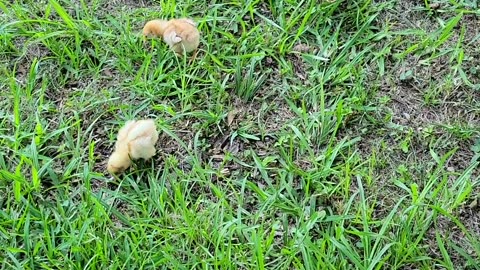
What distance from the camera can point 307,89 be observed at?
2516 millimetres

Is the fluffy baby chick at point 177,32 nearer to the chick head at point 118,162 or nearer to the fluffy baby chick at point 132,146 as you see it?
the fluffy baby chick at point 132,146

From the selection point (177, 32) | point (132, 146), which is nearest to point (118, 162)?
point (132, 146)

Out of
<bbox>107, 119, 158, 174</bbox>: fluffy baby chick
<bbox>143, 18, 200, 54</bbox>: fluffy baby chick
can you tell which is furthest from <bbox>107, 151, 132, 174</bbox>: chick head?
<bbox>143, 18, 200, 54</bbox>: fluffy baby chick

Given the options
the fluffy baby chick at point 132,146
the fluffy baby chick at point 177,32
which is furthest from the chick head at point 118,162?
the fluffy baby chick at point 177,32

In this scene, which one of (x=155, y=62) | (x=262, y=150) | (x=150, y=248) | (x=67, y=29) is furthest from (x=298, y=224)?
(x=67, y=29)

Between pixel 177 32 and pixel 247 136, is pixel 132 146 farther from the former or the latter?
pixel 177 32

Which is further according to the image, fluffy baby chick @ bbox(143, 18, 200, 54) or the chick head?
fluffy baby chick @ bbox(143, 18, 200, 54)

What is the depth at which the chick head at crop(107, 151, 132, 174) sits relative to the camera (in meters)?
2.25

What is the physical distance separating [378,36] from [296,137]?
621 millimetres

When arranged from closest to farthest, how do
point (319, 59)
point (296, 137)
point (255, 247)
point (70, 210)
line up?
point (255, 247)
point (70, 210)
point (296, 137)
point (319, 59)

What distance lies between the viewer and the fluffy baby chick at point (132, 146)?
2238 mm

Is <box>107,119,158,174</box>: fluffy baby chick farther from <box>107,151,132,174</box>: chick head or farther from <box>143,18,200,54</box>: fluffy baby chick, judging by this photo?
<box>143,18,200,54</box>: fluffy baby chick

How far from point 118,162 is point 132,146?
77 millimetres

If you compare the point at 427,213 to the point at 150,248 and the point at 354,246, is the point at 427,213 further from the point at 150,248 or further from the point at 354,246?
the point at 150,248
